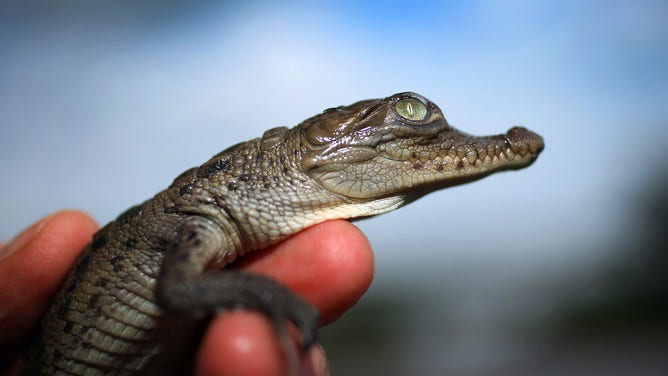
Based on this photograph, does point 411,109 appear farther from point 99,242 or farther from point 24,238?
point 24,238

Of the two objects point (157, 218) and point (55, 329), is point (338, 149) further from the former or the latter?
point (55, 329)

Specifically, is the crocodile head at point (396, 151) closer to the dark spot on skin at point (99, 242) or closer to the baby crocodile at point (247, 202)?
the baby crocodile at point (247, 202)

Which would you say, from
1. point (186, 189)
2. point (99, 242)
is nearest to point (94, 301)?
point (99, 242)

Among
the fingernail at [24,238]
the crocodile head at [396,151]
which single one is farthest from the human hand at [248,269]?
the crocodile head at [396,151]

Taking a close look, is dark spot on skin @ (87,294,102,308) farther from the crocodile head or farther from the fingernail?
the crocodile head

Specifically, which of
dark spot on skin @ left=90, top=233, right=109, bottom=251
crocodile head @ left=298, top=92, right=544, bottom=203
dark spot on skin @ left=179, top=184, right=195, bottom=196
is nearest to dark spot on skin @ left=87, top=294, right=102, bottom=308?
dark spot on skin @ left=90, top=233, right=109, bottom=251

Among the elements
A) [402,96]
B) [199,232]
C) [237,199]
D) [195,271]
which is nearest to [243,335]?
[195,271]
